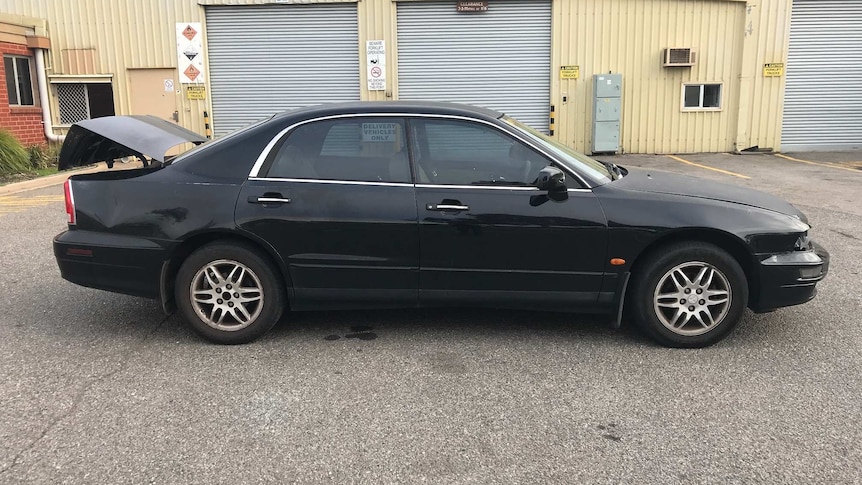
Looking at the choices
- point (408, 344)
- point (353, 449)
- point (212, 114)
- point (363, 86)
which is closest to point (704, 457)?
point (353, 449)

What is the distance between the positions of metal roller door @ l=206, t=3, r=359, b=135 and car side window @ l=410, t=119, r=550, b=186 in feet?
43.0

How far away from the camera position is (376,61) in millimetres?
16719

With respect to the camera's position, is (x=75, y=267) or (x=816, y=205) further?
(x=816, y=205)

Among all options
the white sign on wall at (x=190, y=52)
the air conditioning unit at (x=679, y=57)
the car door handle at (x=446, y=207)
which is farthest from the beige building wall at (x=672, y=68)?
the car door handle at (x=446, y=207)

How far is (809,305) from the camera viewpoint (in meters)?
5.16

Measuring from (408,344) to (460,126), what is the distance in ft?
4.91

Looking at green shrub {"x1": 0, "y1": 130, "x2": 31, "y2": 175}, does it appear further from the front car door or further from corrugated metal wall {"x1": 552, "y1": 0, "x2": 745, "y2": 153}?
corrugated metal wall {"x1": 552, "y1": 0, "x2": 745, "y2": 153}

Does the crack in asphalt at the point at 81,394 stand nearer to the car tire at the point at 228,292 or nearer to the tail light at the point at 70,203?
the car tire at the point at 228,292

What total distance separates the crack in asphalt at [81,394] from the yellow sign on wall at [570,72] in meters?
13.9

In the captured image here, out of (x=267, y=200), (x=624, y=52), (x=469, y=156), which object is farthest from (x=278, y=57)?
(x=469, y=156)

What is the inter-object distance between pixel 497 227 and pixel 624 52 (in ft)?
46.0

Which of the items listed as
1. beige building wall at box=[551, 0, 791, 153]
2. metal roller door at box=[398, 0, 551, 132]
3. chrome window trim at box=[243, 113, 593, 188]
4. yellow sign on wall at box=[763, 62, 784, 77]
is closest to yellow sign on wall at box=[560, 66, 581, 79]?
beige building wall at box=[551, 0, 791, 153]

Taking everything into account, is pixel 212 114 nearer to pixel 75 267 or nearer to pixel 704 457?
pixel 75 267

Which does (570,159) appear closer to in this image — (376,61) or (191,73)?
(376,61)
